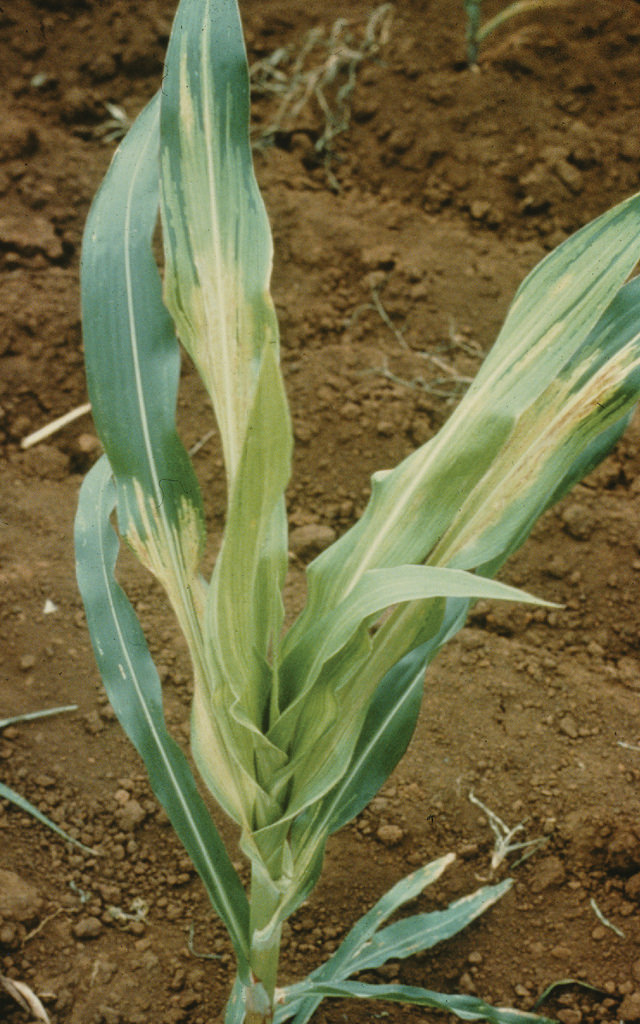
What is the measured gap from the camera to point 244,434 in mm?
822

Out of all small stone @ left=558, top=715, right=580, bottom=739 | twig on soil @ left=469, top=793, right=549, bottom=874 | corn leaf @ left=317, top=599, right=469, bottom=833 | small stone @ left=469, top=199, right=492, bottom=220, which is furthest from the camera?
small stone @ left=469, top=199, right=492, bottom=220

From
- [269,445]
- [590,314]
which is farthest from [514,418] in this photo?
[269,445]

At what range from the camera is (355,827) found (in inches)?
47.5

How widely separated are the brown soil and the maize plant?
0.91 ft

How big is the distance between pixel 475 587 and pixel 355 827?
64 centimetres

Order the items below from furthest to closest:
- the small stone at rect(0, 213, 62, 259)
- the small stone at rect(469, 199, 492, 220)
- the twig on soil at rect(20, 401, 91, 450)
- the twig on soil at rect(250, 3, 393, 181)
→ the twig on soil at rect(250, 3, 393, 181), the small stone at rect(469, 199, 492, 220), the small stone at rect(0, 213, 62, 259), the twig on soil at rect(20, 401, 91, 450)

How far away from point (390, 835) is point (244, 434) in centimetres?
63

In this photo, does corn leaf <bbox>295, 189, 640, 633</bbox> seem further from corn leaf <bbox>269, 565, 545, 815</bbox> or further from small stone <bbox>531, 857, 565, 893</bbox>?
small stone <bbox>531, 857, 565, 893</bbox>

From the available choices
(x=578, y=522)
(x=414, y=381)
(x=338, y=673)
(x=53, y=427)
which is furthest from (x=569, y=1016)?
(x=53, y=427)

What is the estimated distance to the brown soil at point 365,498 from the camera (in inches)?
43.9

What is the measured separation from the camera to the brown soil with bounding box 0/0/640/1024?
1.12 meters

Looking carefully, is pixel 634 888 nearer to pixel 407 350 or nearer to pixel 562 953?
pixel 562 953

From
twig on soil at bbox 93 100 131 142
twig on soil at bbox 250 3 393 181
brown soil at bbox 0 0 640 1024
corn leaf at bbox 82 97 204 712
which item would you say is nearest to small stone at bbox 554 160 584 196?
brown soil at bbox 0 0 640 1024

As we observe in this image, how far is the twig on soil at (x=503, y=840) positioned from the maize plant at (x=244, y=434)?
306mm
